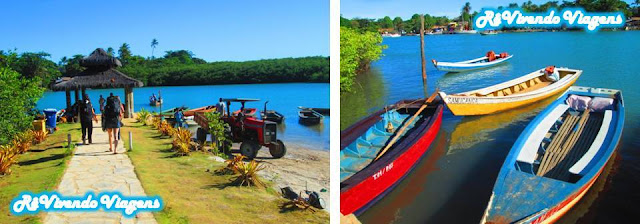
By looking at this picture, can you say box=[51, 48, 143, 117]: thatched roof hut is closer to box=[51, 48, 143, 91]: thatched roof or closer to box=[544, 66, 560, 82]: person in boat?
box=[51, 48, 143, 91]: thatched roof

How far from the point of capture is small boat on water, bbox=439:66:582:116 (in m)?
4.71

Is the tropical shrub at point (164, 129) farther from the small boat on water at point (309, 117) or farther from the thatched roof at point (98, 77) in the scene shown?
the small boat on water at point (309, 117)

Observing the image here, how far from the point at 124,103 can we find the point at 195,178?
1738mm

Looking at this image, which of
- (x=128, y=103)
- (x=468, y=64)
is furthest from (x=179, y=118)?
(x=468, y=64)

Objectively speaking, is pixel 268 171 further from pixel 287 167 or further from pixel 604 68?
pixel 604 68

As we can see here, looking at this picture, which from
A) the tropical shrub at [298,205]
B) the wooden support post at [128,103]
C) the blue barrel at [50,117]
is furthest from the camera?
the wooden support post at [128,103]

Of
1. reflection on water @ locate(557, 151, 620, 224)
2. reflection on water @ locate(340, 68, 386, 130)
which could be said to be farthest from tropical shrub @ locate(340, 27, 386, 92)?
reflection on water @ locate(557, 151, 620, 224)

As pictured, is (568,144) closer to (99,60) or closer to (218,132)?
(218,132)

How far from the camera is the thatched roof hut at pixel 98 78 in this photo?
4.27m

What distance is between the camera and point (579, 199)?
2943 mm

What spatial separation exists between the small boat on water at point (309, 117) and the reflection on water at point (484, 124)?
1.50 m

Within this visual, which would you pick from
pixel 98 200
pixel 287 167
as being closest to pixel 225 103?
pixel 287 167

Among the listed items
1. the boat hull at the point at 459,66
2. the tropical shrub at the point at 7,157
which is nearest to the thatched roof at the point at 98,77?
the tropical shrub at the point at 7,157

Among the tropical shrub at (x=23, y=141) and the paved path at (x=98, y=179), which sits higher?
the tropical shrub at (x=23, y=141)
